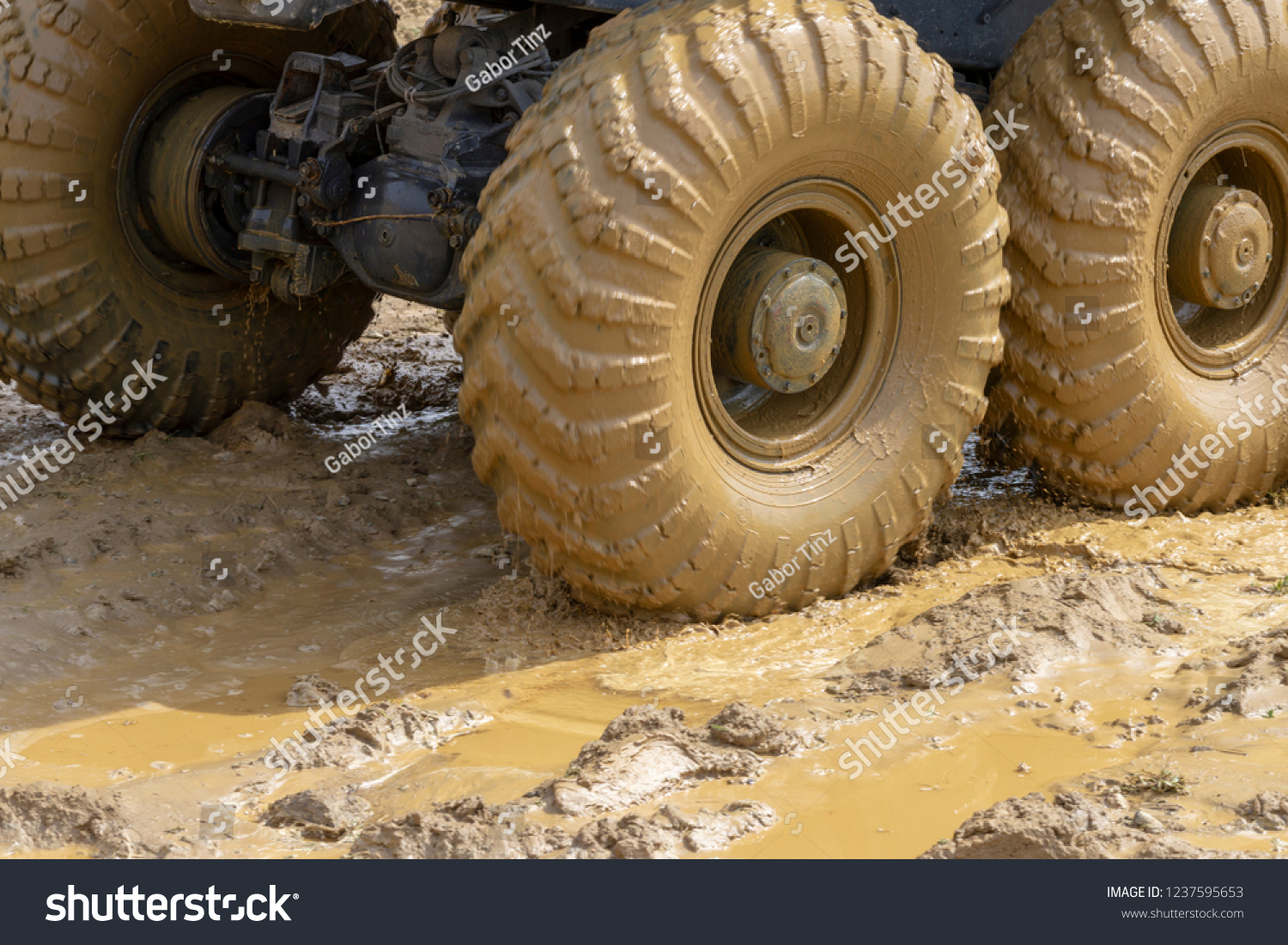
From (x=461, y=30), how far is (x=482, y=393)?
118 cm

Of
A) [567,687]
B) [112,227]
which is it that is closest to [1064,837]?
[567,687]

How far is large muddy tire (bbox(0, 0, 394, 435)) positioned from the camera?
4.05 m

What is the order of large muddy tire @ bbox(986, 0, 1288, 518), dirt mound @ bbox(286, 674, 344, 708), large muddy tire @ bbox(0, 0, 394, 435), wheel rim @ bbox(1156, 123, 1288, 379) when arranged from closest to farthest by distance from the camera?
dirt mound @ bbox(286, 674, 344, 708), large muddy tire @ bbox(986, 0, 1288, 518), large muddy tire @ bbox(0, 0, 394, 435), wheel rim @ bbox(1156, 123, 1288, 379)

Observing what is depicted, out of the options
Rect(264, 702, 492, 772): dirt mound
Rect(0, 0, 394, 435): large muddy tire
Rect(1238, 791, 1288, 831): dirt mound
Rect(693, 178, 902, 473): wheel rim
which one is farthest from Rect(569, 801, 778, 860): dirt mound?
Rect(0, 0, 394, 435): large muddy tire

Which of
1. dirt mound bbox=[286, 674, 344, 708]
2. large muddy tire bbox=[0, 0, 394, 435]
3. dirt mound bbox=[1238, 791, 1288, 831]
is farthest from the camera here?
large muddy tire bbox=[0, 0, 394, 435]

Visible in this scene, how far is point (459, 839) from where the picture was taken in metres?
2.24

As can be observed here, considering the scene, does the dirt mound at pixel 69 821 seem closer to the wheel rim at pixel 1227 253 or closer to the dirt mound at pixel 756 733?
the dirt mound at pixel 756 733

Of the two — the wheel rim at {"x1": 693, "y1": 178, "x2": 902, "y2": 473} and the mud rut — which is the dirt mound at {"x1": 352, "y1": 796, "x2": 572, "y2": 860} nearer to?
the mud rut

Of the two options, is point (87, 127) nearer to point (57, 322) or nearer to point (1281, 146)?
point (57, 322)

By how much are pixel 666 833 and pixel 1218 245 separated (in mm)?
2948

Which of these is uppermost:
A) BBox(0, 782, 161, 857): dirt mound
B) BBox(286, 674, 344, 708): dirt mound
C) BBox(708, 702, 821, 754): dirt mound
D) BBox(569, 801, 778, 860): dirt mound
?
BBox(708, 702, 821, 754): dirt mound

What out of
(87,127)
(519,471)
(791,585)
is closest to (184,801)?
(519,471)

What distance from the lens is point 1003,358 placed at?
4.02 m

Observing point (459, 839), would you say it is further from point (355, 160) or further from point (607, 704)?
point (355, 160)
